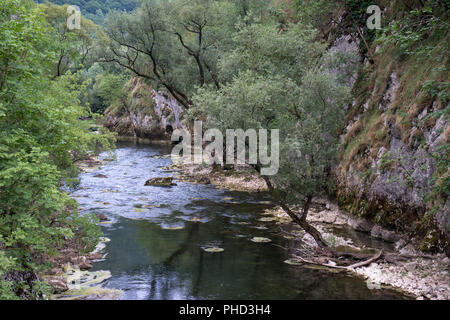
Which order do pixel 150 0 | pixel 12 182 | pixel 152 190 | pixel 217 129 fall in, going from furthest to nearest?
pixel 150 0, pixel 152 190, pixel 217 129, pixel 12 182

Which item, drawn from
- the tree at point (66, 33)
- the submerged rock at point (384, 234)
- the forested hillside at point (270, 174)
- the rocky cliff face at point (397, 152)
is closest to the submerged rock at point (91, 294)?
the forested hillside at point (270, 174)

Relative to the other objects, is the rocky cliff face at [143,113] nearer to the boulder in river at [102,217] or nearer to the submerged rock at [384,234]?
the boulder in river at [102,217]

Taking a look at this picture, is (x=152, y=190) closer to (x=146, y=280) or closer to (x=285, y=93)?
(x=285, y=93)

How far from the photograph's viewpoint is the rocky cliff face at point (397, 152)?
591 inches

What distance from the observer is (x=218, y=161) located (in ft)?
121

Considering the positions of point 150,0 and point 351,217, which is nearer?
point 351,217

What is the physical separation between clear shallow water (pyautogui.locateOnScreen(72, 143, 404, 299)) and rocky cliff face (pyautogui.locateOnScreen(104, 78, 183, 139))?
29949 millimetres

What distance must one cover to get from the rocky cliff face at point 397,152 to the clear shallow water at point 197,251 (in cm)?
420

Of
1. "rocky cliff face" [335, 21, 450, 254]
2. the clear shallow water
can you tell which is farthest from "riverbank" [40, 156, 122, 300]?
"rocky cliff face" [335, 21, 450, 254]

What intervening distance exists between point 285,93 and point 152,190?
13.4 meters

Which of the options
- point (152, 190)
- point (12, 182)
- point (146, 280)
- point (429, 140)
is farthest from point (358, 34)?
point (12, 182)

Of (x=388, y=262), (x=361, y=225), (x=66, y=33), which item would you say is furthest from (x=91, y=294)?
(x=66, y=33)

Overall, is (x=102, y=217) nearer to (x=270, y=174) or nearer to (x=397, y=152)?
(x=270, y=174)

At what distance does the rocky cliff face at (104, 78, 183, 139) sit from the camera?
2419 inches
